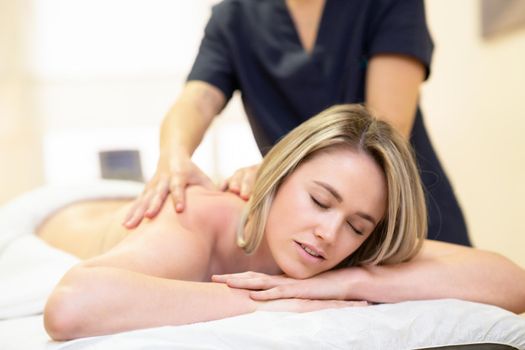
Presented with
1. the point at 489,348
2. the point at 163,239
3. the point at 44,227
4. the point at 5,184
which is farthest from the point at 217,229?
the point at 5,184

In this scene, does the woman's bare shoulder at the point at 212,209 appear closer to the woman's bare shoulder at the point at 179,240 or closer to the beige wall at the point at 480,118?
the woman's bare shoulder at the point at 179,240

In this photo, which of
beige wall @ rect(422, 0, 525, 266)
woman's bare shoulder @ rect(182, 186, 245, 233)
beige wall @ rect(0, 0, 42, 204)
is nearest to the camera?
woman's bare shoulder @ rect(182, 186, 245, 233)

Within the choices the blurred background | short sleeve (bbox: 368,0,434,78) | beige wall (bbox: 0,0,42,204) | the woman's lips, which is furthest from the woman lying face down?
beige wall (bbox: 0,0,42,204)

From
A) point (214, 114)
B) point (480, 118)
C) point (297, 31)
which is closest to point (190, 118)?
point (214, 114)

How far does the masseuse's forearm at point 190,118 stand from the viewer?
5.06ft

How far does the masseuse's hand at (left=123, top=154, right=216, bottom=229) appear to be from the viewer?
134cm

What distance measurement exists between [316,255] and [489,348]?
34cm

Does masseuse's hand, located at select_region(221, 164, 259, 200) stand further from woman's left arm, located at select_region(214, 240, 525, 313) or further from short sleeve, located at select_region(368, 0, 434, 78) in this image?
short sleeve, located at select_region(368, 0, 434, 78)

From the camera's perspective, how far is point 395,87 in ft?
5.09

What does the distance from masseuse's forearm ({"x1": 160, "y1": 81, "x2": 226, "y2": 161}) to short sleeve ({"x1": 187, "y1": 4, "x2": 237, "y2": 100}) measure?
2 centimetres

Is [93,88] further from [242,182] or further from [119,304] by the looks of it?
[119,304]

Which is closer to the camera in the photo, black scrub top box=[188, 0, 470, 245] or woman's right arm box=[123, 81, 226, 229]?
woman's right arm box=[123, 81, 226, 229]

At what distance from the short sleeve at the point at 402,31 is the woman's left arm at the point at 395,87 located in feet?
0.07

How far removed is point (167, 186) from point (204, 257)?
0.65 feet
